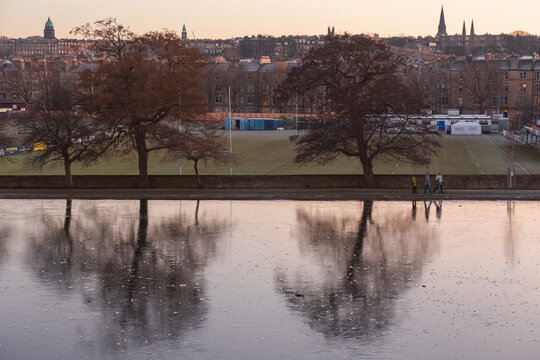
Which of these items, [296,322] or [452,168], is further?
[452,168]

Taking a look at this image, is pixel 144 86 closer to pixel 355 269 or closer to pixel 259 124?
pixel 355 269

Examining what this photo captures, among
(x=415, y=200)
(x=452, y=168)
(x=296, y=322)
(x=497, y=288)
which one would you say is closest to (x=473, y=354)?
(x=296, y=322)

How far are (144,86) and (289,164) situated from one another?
28748mm

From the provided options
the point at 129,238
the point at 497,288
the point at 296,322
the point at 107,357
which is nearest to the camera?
the point at 107,357

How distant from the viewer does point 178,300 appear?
2711cm

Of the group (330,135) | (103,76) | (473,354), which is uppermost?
(103,76)

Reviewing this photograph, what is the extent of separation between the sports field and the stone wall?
210 inches

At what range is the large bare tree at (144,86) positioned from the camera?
58875mm

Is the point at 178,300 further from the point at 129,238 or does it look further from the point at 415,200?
the point at 415,200

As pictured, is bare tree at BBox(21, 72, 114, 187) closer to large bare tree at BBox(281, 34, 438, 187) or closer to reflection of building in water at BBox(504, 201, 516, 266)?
large bare tree at BBox(281, 34, 438, 187)

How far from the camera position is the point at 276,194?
2202 inches

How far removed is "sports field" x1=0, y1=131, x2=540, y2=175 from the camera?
78.0 m

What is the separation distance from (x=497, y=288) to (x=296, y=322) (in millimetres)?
8281

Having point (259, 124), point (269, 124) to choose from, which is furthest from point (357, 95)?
point (269, 124)
